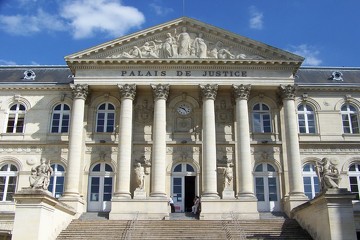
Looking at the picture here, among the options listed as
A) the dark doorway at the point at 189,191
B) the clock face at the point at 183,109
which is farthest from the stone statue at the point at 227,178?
the clock face at the point at 183,109

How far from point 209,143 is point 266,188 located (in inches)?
203

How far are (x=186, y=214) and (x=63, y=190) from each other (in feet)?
28.6

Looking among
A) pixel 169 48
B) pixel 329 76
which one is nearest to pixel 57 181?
pixel 169 48

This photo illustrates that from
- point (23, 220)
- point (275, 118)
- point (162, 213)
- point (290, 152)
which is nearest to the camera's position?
point (23, 220)

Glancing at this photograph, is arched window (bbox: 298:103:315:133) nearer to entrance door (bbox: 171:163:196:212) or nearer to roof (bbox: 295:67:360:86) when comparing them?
roof (bbox: 295:67:360:86)

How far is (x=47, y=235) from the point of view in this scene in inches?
877

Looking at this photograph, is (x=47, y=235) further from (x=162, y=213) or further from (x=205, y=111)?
(x=205, y=111)

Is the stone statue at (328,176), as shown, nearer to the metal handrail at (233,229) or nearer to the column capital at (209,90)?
the metal handrail at (233,229)

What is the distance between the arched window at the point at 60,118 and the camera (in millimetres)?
32594

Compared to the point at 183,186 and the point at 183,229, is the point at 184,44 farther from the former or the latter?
the point at 183,229

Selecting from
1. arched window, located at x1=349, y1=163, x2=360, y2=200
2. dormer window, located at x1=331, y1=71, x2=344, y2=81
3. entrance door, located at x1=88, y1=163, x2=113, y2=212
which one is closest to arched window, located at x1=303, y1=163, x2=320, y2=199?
arched window, located at x1=349, y1=163, x2=360, y2=200

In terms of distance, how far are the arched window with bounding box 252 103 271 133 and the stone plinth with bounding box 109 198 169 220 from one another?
8.95 metres

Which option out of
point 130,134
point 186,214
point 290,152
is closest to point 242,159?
point 290,152

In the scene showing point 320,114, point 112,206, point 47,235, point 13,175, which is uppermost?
point 320,114
